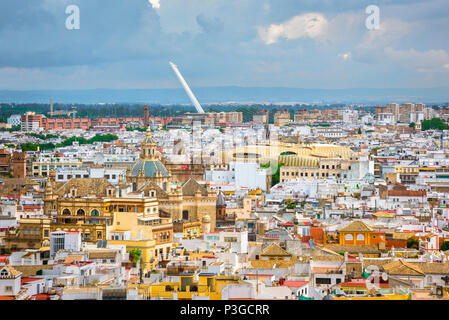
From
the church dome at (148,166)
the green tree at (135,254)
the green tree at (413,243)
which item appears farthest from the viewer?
the church dome at (148,166)

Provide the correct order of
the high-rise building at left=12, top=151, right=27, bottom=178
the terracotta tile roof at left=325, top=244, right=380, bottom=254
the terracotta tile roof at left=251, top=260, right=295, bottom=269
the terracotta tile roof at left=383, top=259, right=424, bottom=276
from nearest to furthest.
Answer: the terracotta tile roof at left=383, top=259, right=424, bottom=276
the terracotta tile roof at left=251, top=260, right=295, bottom=269
the terracotta tile roof at left=325, top=244, right=380, bottom=254
the high-rise building at left=12, top=151, right=27, bottom=178

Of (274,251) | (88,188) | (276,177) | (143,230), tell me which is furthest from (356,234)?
(276,177)

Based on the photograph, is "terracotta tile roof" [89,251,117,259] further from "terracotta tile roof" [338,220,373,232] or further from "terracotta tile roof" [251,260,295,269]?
"terracotta tile roof" [338,220,373,232]

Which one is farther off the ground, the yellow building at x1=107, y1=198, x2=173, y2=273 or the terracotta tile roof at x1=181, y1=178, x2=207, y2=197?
the terracotta tile roof at x1=181, y1=178, x2=207, y2=197

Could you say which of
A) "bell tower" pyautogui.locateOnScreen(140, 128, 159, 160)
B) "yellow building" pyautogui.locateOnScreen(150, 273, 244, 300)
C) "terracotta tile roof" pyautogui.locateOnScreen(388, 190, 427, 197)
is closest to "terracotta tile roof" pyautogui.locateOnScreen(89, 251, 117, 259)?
"yellow building" pyautogui.locateOnScreen(150, 273, 244, 300)

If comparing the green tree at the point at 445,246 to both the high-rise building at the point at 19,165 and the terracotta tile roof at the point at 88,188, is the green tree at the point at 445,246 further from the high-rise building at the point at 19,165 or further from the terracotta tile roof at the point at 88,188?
the high-rise building at the point at 19,165

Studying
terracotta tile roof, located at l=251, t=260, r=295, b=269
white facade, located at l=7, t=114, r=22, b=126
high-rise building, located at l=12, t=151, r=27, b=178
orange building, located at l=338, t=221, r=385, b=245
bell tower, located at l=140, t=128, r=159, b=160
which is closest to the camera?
terracotta tile roof, located at l=251, t=260, r=295, b=269

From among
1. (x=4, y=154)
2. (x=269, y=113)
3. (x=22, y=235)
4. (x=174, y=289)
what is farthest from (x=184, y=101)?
(x=174, y=289)

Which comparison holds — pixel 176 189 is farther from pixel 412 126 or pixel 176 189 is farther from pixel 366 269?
pixel 412 126

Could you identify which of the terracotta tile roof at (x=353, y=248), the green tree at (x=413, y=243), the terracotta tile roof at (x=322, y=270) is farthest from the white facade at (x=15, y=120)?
the terracotta tile roof at (x=322, y=270)

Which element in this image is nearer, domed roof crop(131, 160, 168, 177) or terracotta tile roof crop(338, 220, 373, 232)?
terracotta tile roof crop(338, 220, 373, 232)
